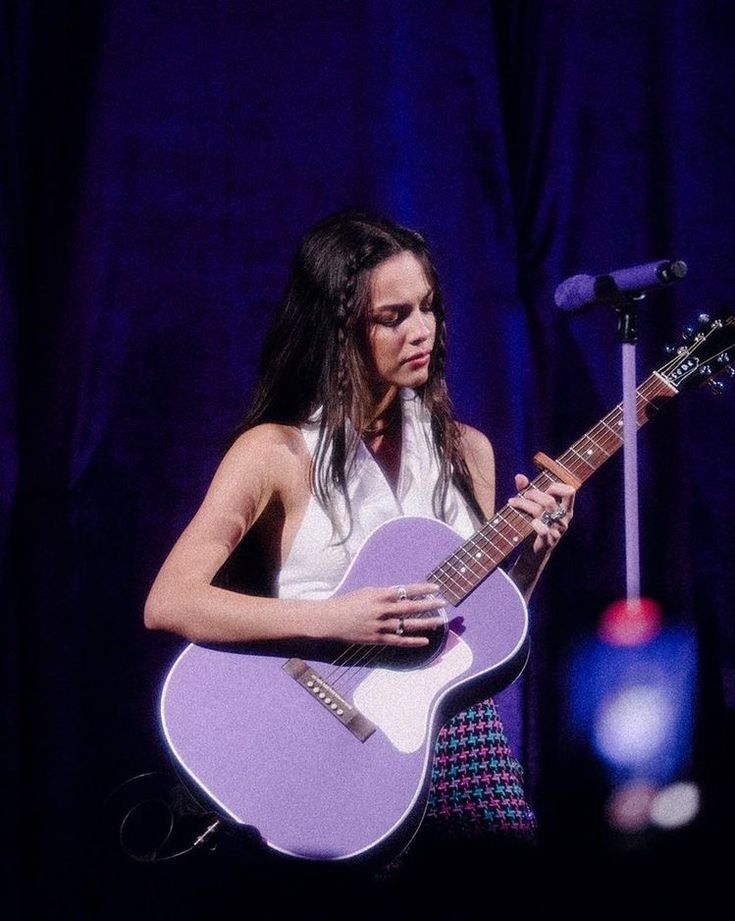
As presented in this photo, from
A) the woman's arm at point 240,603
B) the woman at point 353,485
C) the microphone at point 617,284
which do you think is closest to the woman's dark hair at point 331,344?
the woman at point 353,485

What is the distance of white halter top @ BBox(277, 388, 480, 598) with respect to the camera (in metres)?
1.75

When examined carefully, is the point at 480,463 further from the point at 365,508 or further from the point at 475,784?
the point at 475,784

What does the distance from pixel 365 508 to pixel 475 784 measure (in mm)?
540

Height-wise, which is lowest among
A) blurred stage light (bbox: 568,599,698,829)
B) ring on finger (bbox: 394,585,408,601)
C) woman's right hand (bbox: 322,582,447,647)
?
blurred stage light (bbox: 568,599,698,829)

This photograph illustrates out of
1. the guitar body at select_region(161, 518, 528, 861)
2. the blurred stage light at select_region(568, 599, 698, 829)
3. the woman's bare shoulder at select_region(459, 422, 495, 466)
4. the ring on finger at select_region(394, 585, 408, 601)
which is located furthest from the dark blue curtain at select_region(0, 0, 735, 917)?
the ring on finger at select_region(394, 585, 408, 601)

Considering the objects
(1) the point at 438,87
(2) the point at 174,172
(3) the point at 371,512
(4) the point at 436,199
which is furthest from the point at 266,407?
(1) the point at 438,87

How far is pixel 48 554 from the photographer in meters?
1.92

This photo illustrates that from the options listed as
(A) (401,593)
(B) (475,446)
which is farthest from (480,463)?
(A) (401,593)

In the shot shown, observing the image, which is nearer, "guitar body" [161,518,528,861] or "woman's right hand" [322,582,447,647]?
"guitar body" [161,518,528,861]

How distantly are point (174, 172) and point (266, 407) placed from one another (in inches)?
23.7

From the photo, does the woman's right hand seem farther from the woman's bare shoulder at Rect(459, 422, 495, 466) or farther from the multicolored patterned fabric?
the woman's bare shoulder at Rect(459, 422, 495, 466)

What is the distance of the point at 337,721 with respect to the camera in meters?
1.52

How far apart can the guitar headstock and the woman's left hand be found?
1.00ft

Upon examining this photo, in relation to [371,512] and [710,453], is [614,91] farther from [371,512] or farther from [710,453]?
[371,512]
